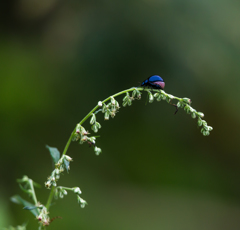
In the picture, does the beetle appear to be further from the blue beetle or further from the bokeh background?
the bokeh background

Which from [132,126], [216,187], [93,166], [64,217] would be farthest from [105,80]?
[216,187]

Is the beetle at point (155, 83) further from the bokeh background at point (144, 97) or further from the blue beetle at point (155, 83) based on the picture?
the bokeh background at point (144, 97)

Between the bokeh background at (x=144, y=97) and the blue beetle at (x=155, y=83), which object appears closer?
the blue beetle at (x=155, y=83)

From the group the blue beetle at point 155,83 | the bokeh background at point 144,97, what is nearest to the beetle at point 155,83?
the blue beetle at point 155,83

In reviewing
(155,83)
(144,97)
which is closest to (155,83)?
(155,83)

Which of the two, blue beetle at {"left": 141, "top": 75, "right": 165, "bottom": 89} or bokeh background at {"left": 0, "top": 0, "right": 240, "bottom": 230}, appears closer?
blue beetle at {"left": 141, "top": 75, "right": 165, "bottom": 89}

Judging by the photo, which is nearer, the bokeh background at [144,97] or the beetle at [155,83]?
the beetle at [155,83]

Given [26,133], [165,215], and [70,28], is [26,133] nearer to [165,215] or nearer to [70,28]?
[70,28]

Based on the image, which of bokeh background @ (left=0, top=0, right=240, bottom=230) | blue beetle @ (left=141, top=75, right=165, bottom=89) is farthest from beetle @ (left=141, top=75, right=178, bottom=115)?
bokeh background @ (left=0, top=0, right=240, bottom=230)

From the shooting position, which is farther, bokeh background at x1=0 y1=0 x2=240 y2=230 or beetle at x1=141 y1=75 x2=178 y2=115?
bokeh background at x1=0 y1=0 x2=240 y2=230
